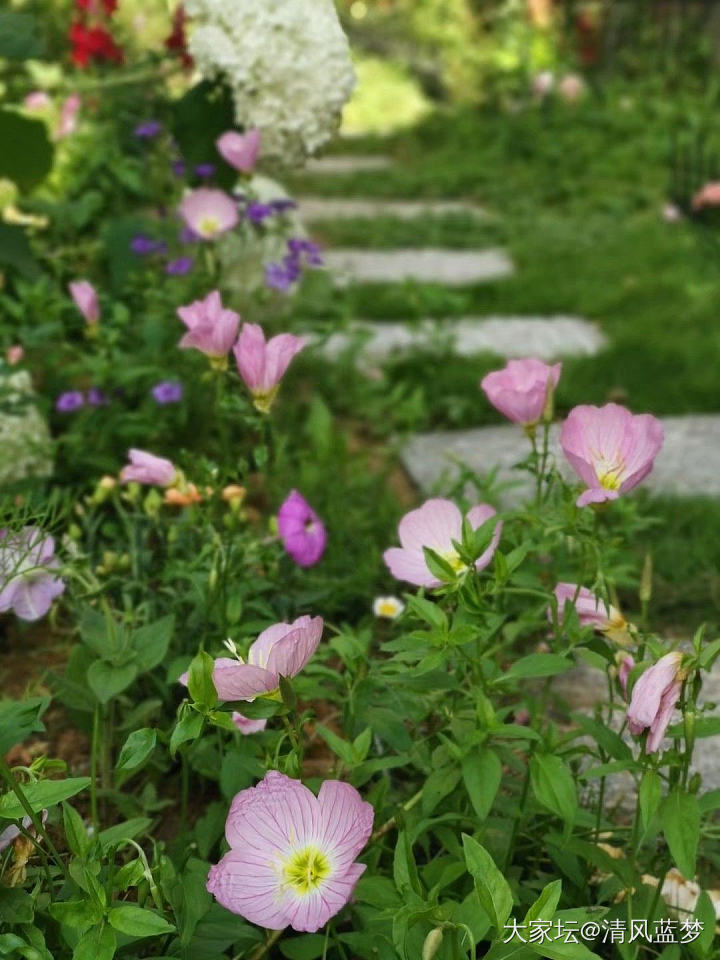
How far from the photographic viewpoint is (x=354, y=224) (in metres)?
4.61

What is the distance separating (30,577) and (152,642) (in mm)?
151

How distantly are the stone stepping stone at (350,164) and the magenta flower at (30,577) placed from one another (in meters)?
4.84

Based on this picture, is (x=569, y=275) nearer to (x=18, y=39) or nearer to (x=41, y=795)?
(x=18, y=39)

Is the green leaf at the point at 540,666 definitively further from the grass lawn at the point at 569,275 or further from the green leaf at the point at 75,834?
the grass lawn at the point at 569,275

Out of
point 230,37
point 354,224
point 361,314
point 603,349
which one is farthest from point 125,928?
point 354,224

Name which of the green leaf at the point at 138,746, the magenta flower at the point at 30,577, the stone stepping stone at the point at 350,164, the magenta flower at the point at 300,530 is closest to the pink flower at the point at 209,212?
the magenta flower at the point at 300,530

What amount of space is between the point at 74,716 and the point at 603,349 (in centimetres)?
198

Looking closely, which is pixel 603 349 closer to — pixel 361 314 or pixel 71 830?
pixel 361 314

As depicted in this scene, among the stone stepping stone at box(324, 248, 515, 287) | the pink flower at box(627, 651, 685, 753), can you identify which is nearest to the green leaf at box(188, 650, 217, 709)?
the pink flower at box(627, 651, 685, 753)

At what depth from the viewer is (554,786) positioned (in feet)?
3.44

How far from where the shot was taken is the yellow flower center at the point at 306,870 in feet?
3.01

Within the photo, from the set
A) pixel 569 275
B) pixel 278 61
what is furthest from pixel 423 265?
pixel 278 61

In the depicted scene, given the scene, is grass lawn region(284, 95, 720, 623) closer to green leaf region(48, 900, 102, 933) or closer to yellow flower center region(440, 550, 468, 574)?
yellow flower center region(440, 550, 468, 574)

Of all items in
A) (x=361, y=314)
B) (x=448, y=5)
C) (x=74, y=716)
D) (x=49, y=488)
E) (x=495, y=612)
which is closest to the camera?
(x=495, y=612)
